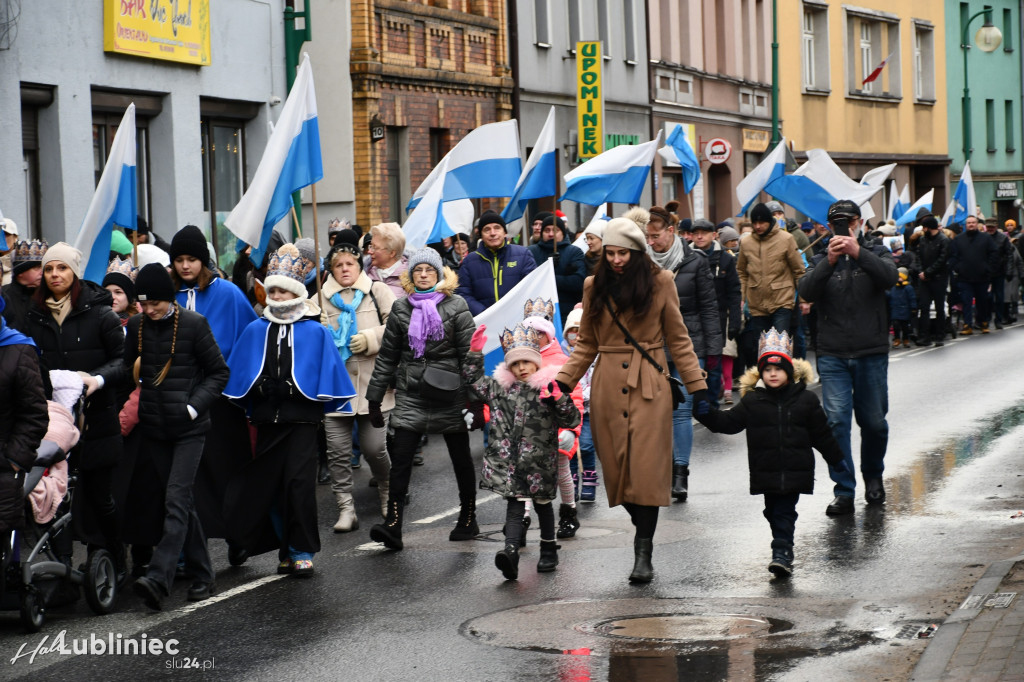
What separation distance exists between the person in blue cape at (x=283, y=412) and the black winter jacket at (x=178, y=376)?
521 mm

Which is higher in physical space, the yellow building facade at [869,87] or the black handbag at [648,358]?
the yellow building facade at [869,87]

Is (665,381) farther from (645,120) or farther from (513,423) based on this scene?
(645,120)

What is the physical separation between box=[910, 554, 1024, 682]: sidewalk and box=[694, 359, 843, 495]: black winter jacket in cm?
127

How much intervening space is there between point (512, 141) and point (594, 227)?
1449 millimetres

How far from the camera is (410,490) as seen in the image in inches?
499

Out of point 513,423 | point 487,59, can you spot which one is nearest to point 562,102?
point 487,59

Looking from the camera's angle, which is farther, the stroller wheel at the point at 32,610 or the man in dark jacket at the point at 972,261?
the man in dark jacket at the point at 972,261

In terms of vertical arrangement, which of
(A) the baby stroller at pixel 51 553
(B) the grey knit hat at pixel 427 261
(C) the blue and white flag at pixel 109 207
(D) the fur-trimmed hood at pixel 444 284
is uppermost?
(C) the blue and white flag at pixel 109 207

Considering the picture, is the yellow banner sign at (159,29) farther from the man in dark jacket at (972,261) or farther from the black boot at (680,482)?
the man in dark jacket at (972,261)

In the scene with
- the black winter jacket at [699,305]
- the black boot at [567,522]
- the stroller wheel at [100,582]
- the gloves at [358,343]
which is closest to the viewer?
the stroller wheel at [100,582]

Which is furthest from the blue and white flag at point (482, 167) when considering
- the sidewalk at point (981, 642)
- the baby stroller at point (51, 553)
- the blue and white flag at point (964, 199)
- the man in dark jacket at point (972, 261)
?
the blue and white flag at point (964, 199)

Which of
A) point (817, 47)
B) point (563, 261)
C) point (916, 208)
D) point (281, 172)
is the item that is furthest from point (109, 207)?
point (817, 47)

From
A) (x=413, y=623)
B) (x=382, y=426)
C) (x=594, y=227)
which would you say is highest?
(x=594, y=227)

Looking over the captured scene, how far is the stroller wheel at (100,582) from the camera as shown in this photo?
848 cm
